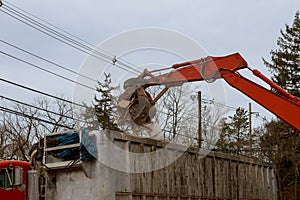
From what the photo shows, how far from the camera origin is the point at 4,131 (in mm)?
31172

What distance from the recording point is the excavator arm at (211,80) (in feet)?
31.3

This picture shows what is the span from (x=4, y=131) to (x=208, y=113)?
42.1ft

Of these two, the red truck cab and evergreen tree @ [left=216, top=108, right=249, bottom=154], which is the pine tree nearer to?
evergreen tree @ [left=216, top=108, right=249, bottom=154]

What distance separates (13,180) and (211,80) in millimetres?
4546

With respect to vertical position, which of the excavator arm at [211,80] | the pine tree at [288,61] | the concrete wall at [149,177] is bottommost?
the concrete wall at [149,177]

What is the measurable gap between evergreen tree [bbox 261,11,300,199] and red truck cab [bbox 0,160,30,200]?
18.4m

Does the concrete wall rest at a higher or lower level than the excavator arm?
lower

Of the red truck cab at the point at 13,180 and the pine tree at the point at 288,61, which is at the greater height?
the pine tree at the point at 288,61

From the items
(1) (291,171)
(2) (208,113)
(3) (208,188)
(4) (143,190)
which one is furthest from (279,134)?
(4) (143,190)

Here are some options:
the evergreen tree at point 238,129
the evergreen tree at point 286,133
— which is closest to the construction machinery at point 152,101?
the evergreen tree at point 286,133

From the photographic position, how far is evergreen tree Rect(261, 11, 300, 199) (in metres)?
26.6

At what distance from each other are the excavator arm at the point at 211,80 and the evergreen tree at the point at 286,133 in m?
16.0

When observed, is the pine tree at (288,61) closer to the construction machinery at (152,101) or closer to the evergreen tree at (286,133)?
the evergreen tree at (286,133)

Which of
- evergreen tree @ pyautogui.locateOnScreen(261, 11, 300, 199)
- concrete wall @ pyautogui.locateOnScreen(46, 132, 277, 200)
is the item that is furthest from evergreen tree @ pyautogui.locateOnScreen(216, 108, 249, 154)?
concrete wall @ pyautogui.locateOnScreen(46, 132, 277, 200)
